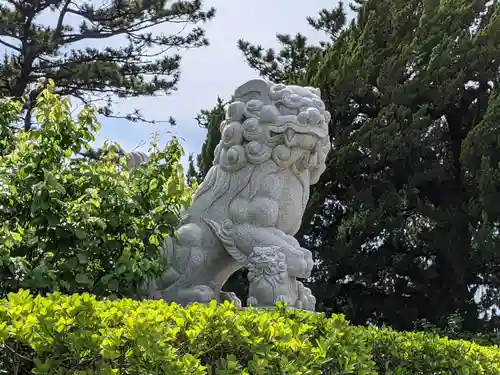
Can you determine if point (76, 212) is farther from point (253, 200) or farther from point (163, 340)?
point (163, 340)

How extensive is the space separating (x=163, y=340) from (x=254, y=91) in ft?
8.19

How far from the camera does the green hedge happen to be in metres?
1.77

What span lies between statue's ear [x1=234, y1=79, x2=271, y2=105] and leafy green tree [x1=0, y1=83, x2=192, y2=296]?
0.72 m

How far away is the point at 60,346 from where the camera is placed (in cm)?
177

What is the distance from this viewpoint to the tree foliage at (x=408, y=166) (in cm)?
1144

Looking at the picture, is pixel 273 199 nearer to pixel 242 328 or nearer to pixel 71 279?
pixel 71 279

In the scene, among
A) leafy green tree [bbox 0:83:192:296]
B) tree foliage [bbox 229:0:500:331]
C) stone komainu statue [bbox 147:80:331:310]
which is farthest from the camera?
tree foliage [bbox 229:0:500:331]

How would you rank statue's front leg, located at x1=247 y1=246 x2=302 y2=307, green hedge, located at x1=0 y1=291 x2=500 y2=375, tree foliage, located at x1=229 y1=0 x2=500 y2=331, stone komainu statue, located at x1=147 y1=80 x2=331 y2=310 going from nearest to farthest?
green hedge, located at x1=0 y1=291 x2=500 y2=375
statue's front leg, located at x1=247 y1=246 x2=302 y2=307
stone komainu statue, located at x1=147 y1=80 x2=331 y2=310
tree foliage, located at x1=229 y1=0 x2=500 y2=331

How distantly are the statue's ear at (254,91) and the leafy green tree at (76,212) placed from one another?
0.72m

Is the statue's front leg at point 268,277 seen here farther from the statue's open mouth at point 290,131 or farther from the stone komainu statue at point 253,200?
the statue's open mouth at point 290,131

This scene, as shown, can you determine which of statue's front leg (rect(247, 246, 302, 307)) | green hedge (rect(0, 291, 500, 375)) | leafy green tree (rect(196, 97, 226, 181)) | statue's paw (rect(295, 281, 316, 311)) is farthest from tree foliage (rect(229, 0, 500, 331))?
green hedge (rect(0, 291, 500, 375))

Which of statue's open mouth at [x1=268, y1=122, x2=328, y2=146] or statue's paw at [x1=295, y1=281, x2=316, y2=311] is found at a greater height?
statue's open mouth at [x1=268, y1=122, x2=328, y2=146]

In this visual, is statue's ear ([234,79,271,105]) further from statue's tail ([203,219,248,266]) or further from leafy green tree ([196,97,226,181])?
leafy green tree ([196,97,226,181])

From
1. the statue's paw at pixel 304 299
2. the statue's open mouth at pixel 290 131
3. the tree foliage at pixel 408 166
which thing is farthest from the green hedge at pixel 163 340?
the tree foliage at pixel 408 166
